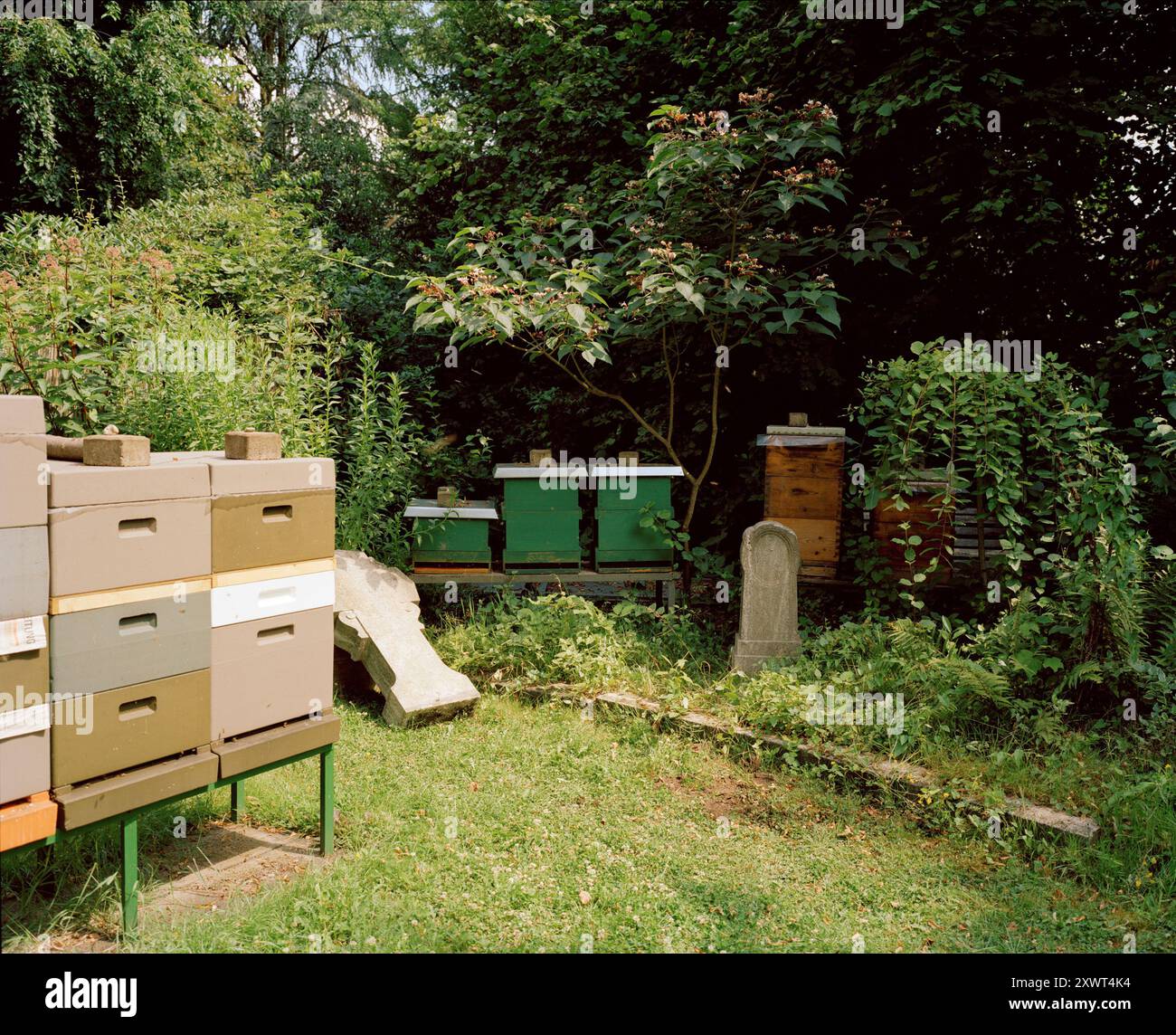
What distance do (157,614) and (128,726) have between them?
1.24ft

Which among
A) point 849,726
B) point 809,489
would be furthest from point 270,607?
point 809,489

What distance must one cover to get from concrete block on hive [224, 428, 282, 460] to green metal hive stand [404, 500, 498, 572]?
105 inches

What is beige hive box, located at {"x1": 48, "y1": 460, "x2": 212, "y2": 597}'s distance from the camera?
2654 mm

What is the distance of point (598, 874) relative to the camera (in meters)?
3.53

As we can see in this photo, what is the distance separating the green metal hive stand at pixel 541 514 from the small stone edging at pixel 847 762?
1.01 metres

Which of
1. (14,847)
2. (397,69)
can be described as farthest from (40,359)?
(397,69)

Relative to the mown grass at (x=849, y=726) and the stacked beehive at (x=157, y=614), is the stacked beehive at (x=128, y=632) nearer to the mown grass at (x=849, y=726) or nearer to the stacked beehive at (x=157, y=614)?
the stacked beehive at (x=157, y=614)

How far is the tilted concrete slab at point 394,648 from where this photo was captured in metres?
5.03

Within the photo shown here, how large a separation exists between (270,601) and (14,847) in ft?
3.62

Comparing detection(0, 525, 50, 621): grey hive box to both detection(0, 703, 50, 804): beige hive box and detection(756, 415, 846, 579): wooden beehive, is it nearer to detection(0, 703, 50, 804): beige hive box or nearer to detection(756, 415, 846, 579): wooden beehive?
detection(0, 703, 50, 804): beige hive box

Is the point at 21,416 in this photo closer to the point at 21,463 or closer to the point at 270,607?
the point at 21,463

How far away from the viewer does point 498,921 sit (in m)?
3.15


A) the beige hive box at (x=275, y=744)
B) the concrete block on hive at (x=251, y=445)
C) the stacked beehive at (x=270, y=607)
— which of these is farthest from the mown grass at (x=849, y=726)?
the concrete block on hive at (x=251, y=445)
